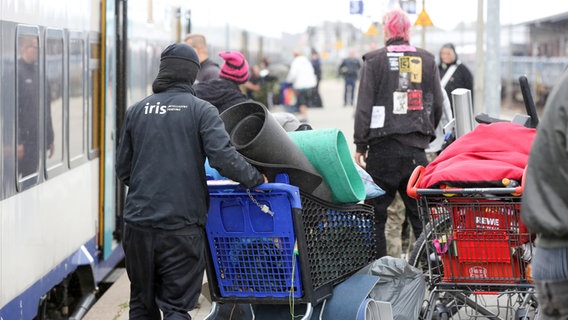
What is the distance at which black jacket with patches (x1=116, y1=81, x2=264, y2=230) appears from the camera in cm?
545

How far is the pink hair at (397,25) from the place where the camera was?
7789mm

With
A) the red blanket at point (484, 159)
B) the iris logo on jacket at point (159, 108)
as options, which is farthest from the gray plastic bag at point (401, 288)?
the iris logo on jacket at point (159, 108)

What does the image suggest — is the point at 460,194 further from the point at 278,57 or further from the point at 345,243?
the point at 278,57

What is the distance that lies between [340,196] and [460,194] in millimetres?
599

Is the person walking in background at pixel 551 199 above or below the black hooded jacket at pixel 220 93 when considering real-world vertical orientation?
below

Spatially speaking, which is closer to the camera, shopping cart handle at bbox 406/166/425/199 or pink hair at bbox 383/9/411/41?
shopping cart handle at bbox 406/166/425/199

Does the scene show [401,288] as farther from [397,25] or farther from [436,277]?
[397,25]

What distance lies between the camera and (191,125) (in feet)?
18.2

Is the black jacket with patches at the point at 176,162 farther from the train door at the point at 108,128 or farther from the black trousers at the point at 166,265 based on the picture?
the train door at the point at 108,128

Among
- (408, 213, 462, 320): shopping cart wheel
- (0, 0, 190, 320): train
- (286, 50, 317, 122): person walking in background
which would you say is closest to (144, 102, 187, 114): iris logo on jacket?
(0, 0, 190, 320): train

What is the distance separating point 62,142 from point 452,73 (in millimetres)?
4898

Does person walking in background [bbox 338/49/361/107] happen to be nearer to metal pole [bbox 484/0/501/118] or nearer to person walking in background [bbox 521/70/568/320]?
metal pole [bbox 484/0/501/118]

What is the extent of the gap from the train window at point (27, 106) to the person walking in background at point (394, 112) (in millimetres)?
2125

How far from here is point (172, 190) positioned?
5496 mm
